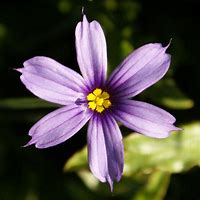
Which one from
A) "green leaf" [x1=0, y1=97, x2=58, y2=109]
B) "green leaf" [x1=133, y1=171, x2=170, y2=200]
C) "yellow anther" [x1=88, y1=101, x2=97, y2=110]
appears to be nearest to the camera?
"yellow anther" [x1=88, y1=101, x2=97, y2=110]

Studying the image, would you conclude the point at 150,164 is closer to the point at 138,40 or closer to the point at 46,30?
the point at 138,40

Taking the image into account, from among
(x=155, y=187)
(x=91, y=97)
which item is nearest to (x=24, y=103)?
(x=91, y=97)

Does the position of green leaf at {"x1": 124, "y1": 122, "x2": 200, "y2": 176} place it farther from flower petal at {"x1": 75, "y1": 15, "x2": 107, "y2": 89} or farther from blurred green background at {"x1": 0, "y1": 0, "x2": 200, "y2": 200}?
flower petal at {"x1": 75, "y1": 15, "x2": 107, "y2": 89}

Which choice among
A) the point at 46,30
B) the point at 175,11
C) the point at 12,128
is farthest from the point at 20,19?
the point at 175,11

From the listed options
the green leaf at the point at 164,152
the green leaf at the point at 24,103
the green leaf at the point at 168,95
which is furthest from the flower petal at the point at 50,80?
the green leaf at the point at 168,95

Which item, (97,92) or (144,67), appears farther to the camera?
(97,92)

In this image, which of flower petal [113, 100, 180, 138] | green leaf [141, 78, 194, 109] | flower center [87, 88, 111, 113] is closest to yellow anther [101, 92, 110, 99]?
flower center [87, 88, 111, 113]

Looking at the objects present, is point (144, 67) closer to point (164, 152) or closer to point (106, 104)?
point (106, 104)
